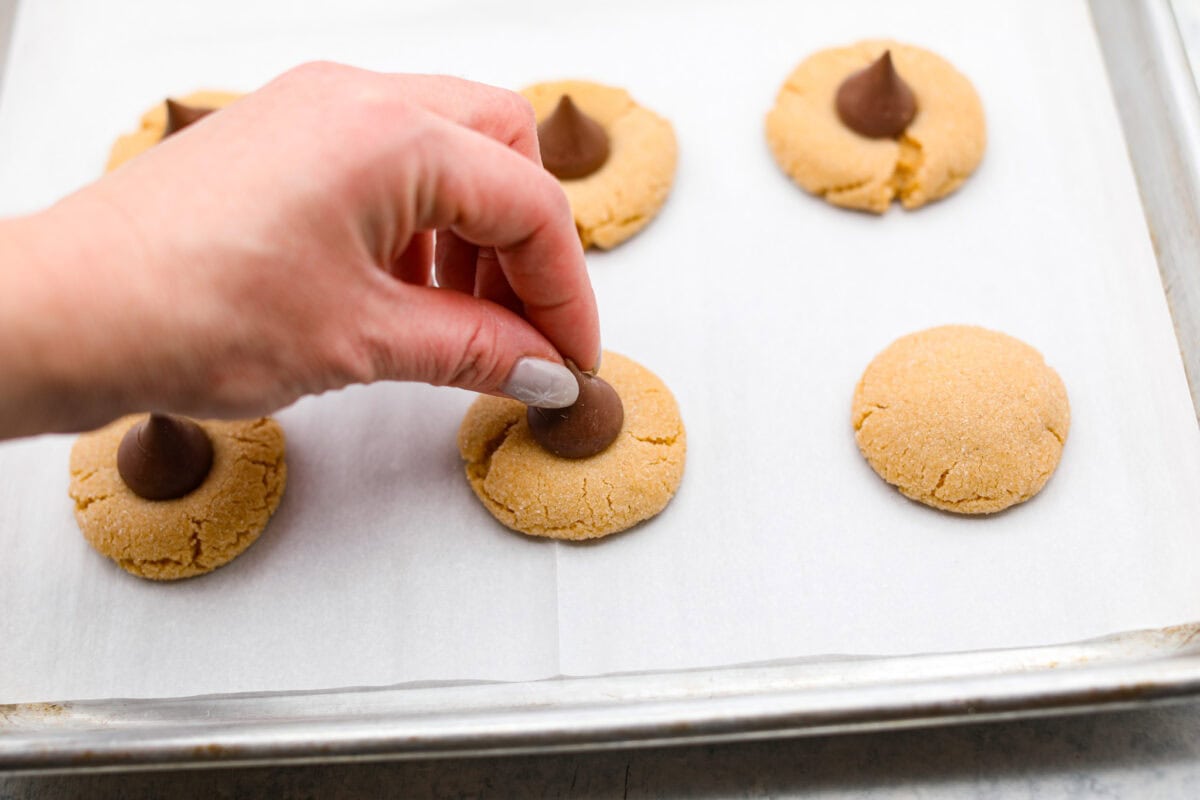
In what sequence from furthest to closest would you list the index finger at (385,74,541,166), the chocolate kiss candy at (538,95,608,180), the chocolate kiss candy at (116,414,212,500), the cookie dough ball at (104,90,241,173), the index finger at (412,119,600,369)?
1. the cookie dough ball at (104,90,241,173)
2. the chocolate kiss candy at (538,95,608,180)
3. the chocolate kiss candy at (116,414,212,500)
4. the index finger at (385,74,541,166)
5. the index finger at (412,119,600,369)

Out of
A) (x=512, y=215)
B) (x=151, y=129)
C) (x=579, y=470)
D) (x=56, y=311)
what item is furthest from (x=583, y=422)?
(x=151, y=129)

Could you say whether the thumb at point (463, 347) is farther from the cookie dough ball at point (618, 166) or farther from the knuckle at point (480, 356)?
the cookie dough ball at point (618, 166)

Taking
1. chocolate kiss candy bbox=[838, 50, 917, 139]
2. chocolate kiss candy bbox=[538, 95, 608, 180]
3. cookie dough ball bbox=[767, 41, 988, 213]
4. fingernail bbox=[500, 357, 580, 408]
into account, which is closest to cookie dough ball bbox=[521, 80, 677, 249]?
chocolate kiss candy bbox=[538, 95, 608, 180]

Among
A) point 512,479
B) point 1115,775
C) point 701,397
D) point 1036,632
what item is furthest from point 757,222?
point 1115,775

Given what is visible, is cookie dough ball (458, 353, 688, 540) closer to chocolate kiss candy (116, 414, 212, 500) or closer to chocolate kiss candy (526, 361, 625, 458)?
chocolate kiss candy (526, 361, 625, 458)

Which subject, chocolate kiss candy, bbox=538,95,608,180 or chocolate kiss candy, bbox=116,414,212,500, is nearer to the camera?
chocolate kiss candy, bbox=116,414,212,500

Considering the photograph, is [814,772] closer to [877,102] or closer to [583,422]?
[583,422]
